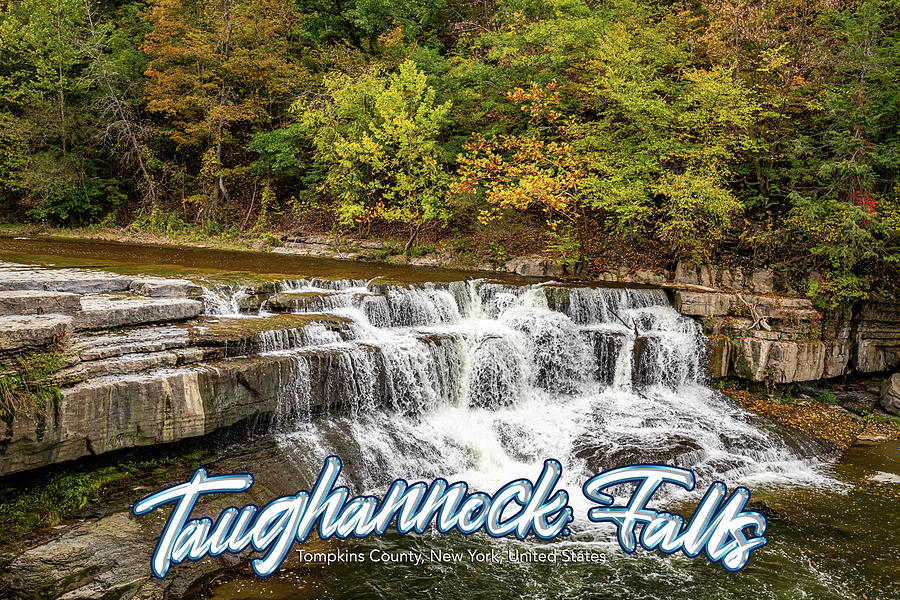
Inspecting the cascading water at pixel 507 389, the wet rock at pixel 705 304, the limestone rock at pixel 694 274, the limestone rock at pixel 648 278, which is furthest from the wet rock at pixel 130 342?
the limestone rock at pixel 694 274

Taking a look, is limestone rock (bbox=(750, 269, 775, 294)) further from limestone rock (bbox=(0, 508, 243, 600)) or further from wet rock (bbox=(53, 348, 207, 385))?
limestone rock (bbox=(0, 508, 243, 600))

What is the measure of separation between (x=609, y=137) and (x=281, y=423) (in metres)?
10.9

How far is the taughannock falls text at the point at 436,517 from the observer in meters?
5.12

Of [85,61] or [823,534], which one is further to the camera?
[85,61]

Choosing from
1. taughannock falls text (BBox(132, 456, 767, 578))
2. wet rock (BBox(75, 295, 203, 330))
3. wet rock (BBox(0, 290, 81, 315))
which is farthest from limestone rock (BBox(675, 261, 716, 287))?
wet rock (BBox(0, 290, 81, 315))

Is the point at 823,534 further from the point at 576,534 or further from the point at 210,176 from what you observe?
the point at 210,176

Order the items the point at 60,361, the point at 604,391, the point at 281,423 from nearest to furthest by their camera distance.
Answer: the point at 60,361 < the point at 281,423 < the point at 604,391

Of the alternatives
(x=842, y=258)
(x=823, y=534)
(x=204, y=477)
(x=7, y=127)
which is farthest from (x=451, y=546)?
(x=7, y=127)

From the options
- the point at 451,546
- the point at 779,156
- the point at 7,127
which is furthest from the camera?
the point at 7,127

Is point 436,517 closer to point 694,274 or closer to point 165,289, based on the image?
point 165,289

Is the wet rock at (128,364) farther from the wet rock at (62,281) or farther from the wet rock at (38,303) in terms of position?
the wet rock at (62,281)

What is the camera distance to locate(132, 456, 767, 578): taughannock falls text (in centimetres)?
512

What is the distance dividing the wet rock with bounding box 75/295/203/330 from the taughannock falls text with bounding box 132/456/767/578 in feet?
7.73

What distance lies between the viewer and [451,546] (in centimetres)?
589
